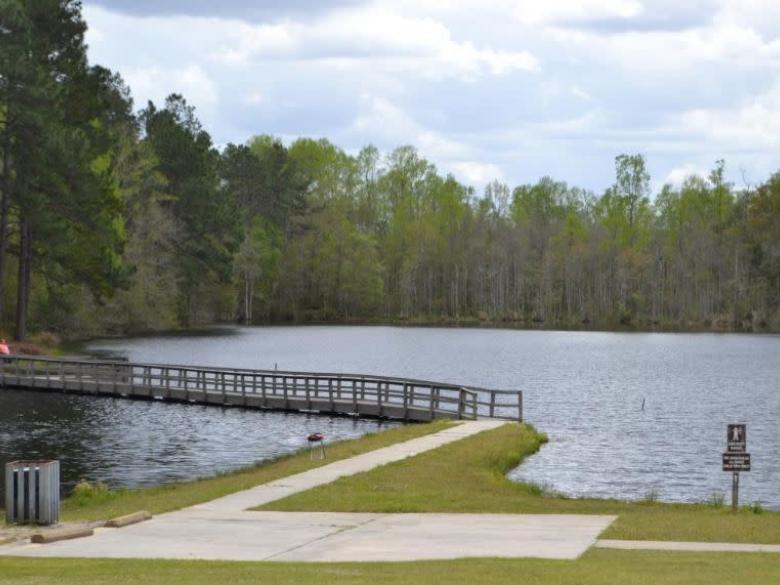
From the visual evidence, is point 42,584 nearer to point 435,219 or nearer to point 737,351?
point 737,351

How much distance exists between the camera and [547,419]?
165 ft

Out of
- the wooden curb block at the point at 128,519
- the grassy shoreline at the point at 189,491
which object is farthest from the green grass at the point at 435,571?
the grassy shoreline at the point at 189,491

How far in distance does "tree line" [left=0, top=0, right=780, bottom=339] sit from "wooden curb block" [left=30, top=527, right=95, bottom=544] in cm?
5418

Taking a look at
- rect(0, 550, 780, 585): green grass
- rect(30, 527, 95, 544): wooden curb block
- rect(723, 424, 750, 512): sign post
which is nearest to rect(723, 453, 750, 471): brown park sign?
rect(723, 424, 750, 512): sign post

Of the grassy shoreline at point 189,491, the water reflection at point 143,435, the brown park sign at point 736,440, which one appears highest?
the brown park sign at point 736,440

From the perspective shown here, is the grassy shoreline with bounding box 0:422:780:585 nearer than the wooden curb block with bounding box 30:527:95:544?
Yes

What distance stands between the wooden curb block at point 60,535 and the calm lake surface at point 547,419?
1288cm

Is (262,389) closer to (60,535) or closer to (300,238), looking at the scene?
(60,535)

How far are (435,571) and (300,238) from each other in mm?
149765

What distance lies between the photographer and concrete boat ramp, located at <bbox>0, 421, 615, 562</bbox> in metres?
18.4

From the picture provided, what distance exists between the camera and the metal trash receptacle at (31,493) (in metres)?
21.6

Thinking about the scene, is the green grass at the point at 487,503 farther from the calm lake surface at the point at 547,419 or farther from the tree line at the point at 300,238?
the tree line at the point at 300,238

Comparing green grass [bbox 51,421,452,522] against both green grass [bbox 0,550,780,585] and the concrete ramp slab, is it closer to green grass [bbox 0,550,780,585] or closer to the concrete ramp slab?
the concrete ramp slab

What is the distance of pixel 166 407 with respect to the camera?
54.9 meters
